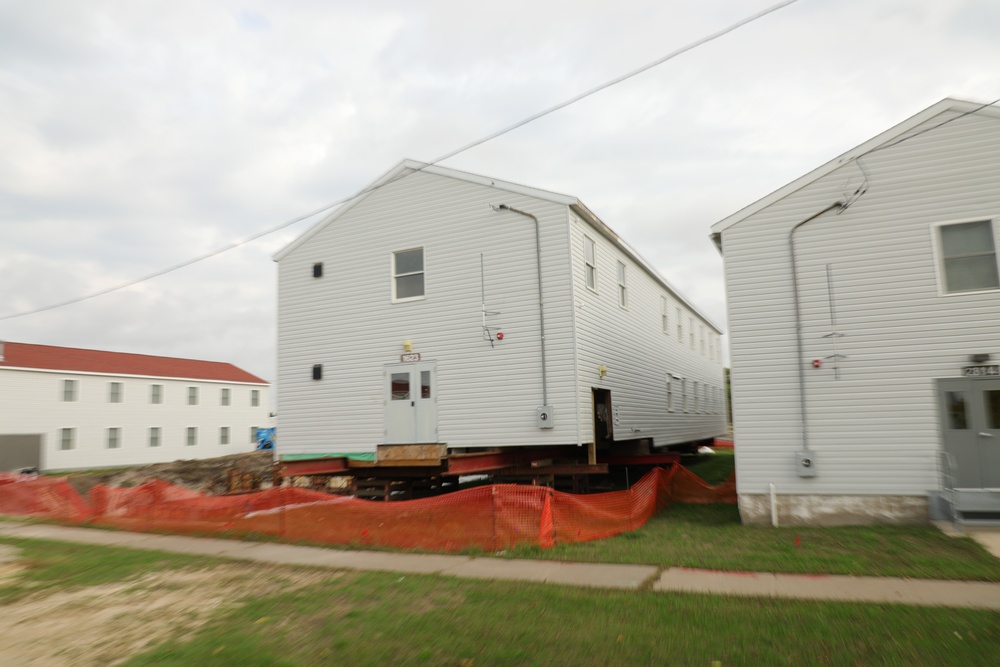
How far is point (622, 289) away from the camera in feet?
65.7

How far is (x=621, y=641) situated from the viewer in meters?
6.45

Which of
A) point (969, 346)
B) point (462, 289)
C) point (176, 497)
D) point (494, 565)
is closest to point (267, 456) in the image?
point (176, 497)

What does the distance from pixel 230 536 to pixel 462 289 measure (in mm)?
7213

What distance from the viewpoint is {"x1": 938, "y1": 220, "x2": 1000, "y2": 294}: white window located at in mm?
12375

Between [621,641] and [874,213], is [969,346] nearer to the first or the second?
[874,213]

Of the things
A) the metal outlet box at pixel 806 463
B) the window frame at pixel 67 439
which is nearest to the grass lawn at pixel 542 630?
the metal outlet box at pixel 806 463

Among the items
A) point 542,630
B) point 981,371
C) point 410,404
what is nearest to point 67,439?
point 410,404

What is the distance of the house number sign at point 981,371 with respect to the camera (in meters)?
12.1

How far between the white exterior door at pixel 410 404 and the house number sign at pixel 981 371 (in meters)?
10.6

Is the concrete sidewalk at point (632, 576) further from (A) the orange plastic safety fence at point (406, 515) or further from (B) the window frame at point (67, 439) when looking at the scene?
(B) the window frame at point (67, 439)

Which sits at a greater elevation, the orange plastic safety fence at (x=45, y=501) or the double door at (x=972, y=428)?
the double door at (x=972, y=428)

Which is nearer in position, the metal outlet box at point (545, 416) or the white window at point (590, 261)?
the metal outlet box at point (545, 416)

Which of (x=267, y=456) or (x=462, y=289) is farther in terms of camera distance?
(x=267, y=456)

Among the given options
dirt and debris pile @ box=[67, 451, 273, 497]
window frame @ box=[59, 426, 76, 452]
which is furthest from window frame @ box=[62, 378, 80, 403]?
dirt and debris pile @ box=[67, 451, 273, 497]
